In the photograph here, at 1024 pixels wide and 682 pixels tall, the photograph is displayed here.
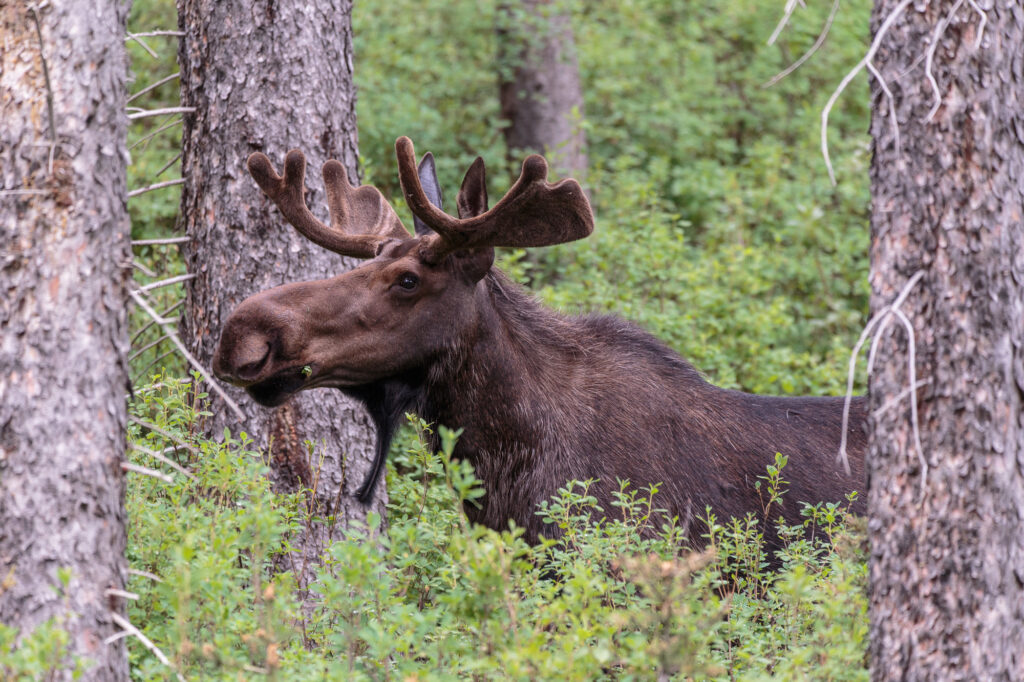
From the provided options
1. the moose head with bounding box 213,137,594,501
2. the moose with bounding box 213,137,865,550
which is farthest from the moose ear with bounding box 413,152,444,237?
the moose head with bounding box 213,137,594,501

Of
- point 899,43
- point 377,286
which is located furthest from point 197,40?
point 899,43

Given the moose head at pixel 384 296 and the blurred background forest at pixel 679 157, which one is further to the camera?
the blurred background forest at pixel 679 157

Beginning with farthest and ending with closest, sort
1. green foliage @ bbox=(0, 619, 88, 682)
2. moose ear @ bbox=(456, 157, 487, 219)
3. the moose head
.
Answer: moose ear @ bbox=(456, 157, 487, 219) → the moose head → green foliage @ bbox=(0, 619, 88, 682)

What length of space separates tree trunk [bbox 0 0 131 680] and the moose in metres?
1.58

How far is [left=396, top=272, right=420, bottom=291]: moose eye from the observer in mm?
5555

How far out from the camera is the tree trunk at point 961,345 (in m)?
3.42

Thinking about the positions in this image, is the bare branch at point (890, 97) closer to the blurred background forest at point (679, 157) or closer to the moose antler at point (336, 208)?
the moose antler at point (336, 208)

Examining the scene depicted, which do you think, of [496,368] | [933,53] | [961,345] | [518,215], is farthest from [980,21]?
[496,368]

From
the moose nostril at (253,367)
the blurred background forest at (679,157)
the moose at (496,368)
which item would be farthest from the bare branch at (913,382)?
the blurred background forest at (679,157)

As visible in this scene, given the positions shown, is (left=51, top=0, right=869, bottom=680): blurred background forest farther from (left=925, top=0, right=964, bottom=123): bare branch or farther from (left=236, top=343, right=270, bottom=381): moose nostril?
(left=925, top=0, right=964, bottom=123): bare branch

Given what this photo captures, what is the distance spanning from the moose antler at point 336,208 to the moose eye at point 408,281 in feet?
1.30

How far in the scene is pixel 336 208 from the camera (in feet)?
19.8

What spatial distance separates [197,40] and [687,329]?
148 inches

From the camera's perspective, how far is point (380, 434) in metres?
5.77
